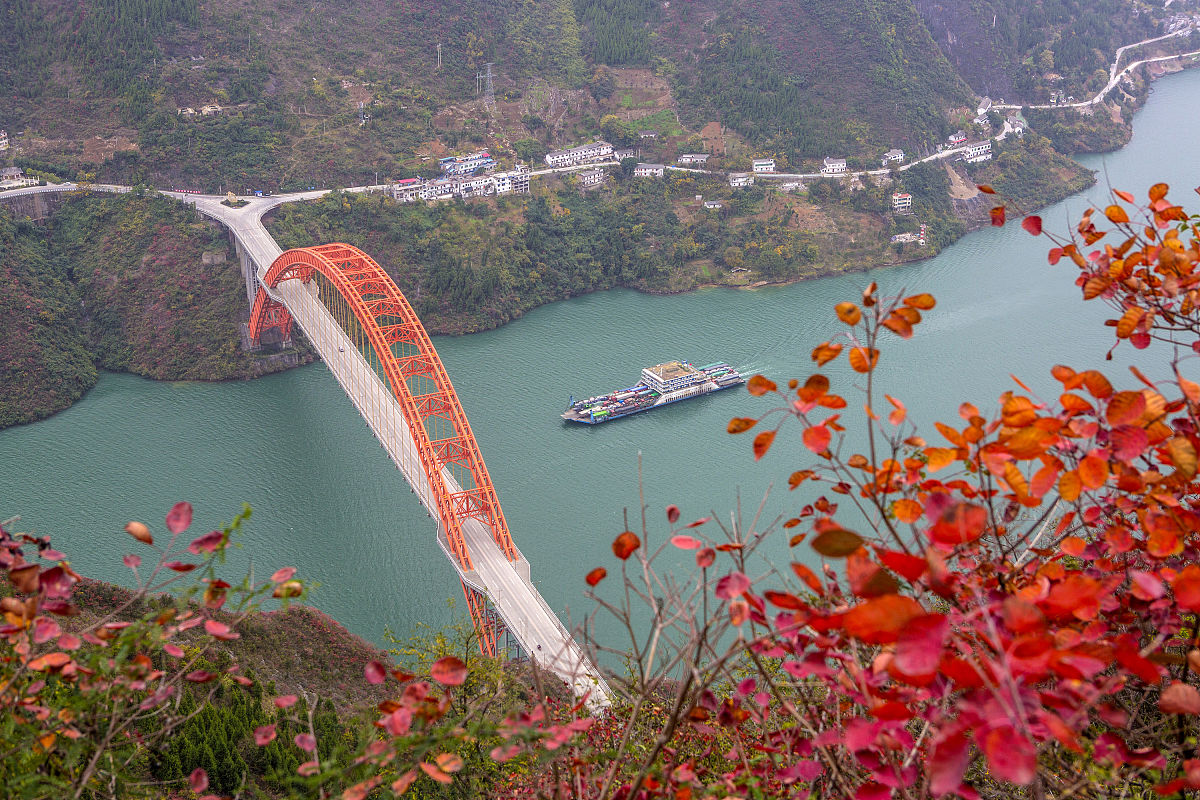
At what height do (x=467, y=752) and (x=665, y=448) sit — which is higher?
(x=467, y=752)

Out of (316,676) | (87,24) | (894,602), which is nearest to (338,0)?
(87,24)

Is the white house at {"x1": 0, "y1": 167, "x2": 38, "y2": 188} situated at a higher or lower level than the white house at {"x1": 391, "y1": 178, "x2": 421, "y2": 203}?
higher

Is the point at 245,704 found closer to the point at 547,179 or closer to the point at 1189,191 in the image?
the point at 547,179

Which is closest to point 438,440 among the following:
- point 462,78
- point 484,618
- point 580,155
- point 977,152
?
point 484,618

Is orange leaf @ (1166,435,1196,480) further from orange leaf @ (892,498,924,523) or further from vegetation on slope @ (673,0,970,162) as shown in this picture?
vegetation on slope @ (673,0,970,162)

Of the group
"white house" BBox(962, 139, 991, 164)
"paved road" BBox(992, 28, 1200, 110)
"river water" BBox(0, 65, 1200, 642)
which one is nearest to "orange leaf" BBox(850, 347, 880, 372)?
"river water" BBox(0, 65, 1200, 642)

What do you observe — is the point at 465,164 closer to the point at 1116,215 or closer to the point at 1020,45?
the point at 1116,215

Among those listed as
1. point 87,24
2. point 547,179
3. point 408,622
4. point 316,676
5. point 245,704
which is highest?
point 87,24
